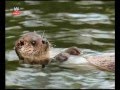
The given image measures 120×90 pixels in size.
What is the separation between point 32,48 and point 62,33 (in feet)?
2.54

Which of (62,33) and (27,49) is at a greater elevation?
(62,33)

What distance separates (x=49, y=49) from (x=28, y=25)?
2.28 ft

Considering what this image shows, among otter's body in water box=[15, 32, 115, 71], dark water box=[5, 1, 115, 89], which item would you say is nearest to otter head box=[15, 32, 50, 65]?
otter's body in water box=[15, 32, 115, 71]

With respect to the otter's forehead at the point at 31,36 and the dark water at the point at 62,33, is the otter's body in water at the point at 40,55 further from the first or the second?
the dark water at the point at 62,33

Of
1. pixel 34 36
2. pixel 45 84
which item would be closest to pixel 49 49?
pixel 34 36

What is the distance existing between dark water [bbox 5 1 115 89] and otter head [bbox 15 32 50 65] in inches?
4.7

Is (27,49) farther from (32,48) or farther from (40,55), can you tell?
(40,55)

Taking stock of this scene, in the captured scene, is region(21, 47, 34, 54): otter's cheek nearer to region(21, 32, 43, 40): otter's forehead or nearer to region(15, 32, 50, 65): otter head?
region(15, 32, 50, 65): otter head

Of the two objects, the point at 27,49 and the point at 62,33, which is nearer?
the point at 27,49

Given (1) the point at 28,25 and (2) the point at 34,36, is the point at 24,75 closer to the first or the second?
(2) the point at 34,36

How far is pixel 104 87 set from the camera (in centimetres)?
504

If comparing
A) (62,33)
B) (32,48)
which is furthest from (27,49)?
(62,33)

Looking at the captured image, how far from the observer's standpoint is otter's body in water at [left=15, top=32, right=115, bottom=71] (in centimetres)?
551

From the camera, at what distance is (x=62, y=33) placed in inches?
243
